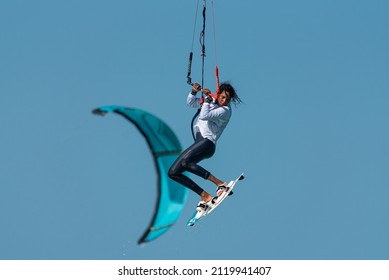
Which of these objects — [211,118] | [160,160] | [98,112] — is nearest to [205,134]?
[211,118]

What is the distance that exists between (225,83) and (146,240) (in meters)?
3.37

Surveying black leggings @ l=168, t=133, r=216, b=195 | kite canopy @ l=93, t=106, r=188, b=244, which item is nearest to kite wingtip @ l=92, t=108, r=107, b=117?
kite canopy @ l=93, t=106, r=188, b=244

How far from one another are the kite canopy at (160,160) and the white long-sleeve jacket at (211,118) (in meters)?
1.02

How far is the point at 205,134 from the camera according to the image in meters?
15.1

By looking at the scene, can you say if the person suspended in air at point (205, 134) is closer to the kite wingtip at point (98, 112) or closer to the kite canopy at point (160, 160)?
the kite canopy at point (160, 160)

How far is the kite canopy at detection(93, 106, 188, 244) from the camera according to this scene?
13.0 metres

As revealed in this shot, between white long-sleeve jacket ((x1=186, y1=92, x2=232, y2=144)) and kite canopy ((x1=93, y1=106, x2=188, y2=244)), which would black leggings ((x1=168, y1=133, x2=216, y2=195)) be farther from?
kite canopy ((x1=93, y1=106, x2=188, y2=244))

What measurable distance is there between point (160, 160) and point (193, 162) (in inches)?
46.7

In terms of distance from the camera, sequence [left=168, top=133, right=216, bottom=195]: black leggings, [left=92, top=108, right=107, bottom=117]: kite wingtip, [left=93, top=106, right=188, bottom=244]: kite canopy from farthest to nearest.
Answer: [left=168, top=133, right=216, bottom=195]: black leggings → [left=93, top=106, right=188, bottom=244]: kite canopy → [left=92, top=108, right=107, bottom=117]: kite wingtip

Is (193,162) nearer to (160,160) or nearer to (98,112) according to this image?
(160,160)

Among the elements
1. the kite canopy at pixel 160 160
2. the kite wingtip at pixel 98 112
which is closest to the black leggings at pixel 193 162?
the kite canopy at pixel 160 160

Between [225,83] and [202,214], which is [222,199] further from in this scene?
[225,83]

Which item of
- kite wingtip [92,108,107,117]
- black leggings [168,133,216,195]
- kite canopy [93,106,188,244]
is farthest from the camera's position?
black leggings [168,133,216,195]

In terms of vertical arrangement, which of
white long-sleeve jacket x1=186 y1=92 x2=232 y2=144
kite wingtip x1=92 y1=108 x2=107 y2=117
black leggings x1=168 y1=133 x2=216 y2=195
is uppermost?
white long-sleeve jacket x1=186 y1=92 x2=232 y2=144
